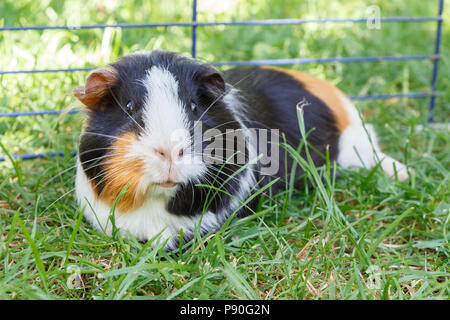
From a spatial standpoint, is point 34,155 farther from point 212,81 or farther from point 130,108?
point 212,81

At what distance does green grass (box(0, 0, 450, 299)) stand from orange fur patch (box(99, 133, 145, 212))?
158mm

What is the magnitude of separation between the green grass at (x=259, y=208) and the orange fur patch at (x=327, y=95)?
319mm

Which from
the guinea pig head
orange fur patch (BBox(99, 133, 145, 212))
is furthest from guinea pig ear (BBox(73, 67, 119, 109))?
orange fur patch (BBox(99, 133, 145, 212))

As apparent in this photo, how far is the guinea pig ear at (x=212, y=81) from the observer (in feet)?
7.23

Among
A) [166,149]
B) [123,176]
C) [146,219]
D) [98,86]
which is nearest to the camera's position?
[166,149]

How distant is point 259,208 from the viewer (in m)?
2.55

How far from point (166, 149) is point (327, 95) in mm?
1445

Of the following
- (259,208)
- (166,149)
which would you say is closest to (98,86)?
(166,149)

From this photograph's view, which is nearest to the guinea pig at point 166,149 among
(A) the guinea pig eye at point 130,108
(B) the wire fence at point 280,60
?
(A) the guinea pig eye at point 130,108

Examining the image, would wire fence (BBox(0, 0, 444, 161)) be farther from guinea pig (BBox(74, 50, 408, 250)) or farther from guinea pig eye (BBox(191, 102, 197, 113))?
guinea pig eye (BBox(191, 102, 197, 113))

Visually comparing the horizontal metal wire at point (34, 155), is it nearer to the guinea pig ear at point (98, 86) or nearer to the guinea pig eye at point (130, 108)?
the guinea pig ear at point (98, 86)
